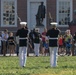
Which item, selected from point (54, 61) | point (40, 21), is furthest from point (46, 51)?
point (54, 61)

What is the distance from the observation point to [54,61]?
18344 mm

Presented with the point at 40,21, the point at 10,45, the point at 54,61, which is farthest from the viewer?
the point at 40,21

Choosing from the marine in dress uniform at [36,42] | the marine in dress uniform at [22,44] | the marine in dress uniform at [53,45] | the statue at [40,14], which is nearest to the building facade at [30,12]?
the statue at [40,14]

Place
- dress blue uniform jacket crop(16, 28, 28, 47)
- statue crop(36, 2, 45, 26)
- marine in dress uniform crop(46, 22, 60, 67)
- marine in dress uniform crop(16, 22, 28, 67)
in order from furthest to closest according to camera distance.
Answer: statue crop(36, 2, 45, 26), dress blue uniform jacket crop(16, 28, 28, 47), marine in dress uniform crop(16, 22, 28, 67), marine in dress uniform crop(46, 22, 60, 67)

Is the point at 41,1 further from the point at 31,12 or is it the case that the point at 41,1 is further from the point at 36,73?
the point at 36,73

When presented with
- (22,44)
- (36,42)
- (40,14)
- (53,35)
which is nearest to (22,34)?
(22,44)

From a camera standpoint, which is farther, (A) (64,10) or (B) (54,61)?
(A) (64,10)

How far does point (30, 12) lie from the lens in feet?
131

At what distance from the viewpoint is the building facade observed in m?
39.7

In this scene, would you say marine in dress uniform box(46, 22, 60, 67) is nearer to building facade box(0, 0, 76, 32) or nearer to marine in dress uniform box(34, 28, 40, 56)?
marine in dress uniform box(34, 28, 40, 56)

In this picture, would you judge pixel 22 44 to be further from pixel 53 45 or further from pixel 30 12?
pixel 30 12

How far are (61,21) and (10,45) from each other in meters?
12.5

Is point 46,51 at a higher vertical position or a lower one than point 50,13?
lower

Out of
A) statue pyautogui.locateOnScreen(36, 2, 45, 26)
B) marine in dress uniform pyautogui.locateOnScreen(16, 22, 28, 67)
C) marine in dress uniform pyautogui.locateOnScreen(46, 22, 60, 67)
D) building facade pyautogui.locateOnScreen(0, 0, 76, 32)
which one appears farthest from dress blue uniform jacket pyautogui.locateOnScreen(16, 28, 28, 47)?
building facade pyautogui.locateOnScreen(0, 0, 76, 32)
